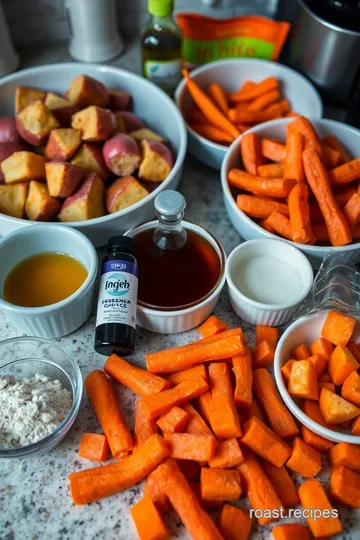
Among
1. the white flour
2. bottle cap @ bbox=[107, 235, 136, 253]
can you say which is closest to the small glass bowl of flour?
the white flour

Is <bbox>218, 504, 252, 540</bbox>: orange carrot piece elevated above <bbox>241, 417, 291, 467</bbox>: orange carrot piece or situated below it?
below

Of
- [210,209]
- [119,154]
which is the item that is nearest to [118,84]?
[119,154]

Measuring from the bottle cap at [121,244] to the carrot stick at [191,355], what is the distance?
0.68ft

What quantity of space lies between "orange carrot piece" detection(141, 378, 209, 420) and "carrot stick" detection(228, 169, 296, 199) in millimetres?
424

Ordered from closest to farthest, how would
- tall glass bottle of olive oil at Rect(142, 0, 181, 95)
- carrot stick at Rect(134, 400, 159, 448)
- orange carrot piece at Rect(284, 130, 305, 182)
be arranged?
carrot stick at Rect(134, 400, 159, 448)
orange carrot piece at Rect(284, 130, 305, 182)
tall glass bottle of olive oil at Rect(142, 0, 181, 95)

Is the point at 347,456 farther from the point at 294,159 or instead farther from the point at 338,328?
the point at 294,159

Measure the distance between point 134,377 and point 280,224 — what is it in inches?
16.5

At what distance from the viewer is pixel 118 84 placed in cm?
122

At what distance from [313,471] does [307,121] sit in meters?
0.70

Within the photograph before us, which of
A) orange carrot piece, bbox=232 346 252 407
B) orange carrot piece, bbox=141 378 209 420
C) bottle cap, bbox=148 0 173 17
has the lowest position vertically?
orange carrot piece, bbox=141 378 209 420

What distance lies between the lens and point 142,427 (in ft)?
2.70

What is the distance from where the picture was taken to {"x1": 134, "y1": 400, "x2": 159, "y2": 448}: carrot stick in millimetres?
812

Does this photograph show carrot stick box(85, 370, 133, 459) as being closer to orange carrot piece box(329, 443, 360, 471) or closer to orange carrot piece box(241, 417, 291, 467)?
orange carrot piece box(241, 417, 291, 467)

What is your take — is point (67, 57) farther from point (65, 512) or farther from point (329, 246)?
point (65, 512)
